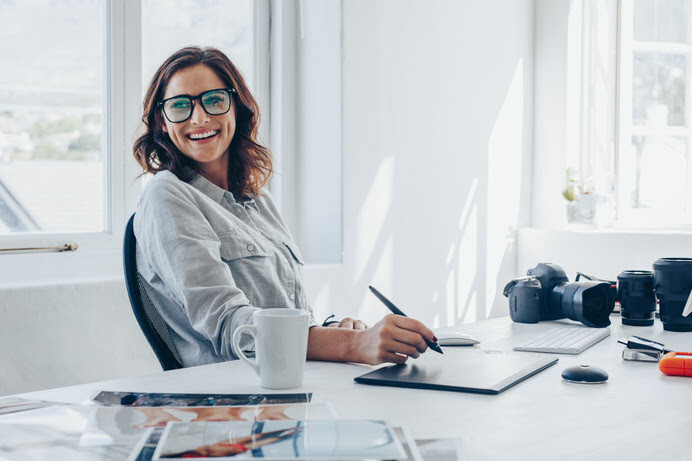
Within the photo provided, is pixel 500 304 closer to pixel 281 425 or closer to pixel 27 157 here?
pixel 27 157

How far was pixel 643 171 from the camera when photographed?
390cm

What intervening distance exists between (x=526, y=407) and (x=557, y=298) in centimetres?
83

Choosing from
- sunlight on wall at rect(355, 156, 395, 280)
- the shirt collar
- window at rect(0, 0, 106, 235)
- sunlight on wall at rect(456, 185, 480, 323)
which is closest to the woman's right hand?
the shirt collar

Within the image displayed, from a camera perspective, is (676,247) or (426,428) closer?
(426,428)

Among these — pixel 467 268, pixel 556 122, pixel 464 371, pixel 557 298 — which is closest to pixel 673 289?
pixel 557 298

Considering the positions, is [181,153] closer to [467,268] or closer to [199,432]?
[199,432]

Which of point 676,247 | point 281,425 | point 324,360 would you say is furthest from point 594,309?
point 676,247

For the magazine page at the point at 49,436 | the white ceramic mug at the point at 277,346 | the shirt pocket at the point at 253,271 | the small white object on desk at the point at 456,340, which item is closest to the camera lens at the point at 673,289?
the small white object on desk at the point at 456,340

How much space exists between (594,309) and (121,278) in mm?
1236

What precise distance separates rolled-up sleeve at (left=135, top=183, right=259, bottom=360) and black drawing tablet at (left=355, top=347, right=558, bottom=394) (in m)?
0.29

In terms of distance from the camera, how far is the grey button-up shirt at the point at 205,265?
135cm

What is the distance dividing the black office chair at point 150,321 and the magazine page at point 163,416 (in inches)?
19.4

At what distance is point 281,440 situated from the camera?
758mm

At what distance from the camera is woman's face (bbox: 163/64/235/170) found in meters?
1.65
